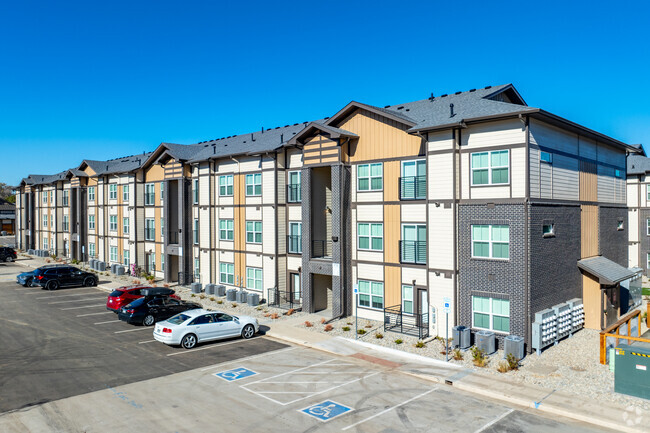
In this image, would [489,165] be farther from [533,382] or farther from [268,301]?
[268,301]

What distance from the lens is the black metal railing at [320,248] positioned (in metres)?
27.5

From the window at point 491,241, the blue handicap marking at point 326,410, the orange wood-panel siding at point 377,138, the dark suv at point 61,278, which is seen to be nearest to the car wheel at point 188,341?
the blue handicap marking at point 326,410

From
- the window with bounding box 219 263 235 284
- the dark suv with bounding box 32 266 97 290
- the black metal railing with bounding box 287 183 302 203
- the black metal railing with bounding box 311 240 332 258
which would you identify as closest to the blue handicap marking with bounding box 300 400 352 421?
the black metal railing with bounding box 311 240 332 258

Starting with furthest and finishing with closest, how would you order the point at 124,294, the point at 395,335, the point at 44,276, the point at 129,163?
the point at 129,163 < the point at 44,276 < the point at 124,294 < the point at 395,335

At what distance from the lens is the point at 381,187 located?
24.3m

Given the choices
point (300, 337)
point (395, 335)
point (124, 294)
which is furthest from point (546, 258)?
point (124, 294)

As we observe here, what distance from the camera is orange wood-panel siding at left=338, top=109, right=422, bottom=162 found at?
2309 cm

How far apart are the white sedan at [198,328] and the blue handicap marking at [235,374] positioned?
3847mm

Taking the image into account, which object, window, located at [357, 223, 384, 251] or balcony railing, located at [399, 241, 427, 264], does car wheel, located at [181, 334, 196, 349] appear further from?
balcony railing, located at [399, 241, 427, 264]

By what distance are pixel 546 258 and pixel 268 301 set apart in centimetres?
1633

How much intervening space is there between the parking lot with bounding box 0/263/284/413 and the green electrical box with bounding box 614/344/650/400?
1288 centimetres

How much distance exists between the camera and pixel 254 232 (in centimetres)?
3162

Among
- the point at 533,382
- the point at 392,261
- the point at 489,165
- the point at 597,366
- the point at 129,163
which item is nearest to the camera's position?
the point at 533,382

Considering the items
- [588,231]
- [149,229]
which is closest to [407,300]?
[588,231]
